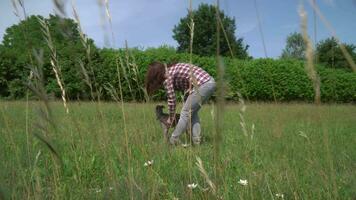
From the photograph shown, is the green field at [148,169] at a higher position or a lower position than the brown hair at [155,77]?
lower

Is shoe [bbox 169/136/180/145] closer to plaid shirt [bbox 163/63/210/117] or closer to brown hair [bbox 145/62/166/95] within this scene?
plaid shirt [bbox 163/63/210/117]

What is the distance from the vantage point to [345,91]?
67.1 ft

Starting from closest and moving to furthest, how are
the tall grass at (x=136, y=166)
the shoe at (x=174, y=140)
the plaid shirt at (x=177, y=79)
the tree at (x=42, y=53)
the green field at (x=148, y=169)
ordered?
the tree at (x=42, y=53), the tall grass at (x=136, y=166), the green field at (x=148, y=169), the shoe at (x=174, y=140), the plaid shirt at (x=177, y=79)

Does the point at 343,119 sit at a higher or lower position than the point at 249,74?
lower

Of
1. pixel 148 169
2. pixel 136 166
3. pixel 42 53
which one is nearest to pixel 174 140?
pixel 136 166

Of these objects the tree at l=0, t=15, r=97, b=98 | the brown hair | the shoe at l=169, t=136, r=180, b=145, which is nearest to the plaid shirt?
the brown hair

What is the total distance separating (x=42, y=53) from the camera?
3.21ft

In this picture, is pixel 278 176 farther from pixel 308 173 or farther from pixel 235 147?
pixel 235 147

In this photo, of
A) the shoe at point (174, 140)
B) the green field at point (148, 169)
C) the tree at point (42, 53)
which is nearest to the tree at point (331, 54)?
the green field at point (148, 169)

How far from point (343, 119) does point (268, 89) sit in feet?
36.8

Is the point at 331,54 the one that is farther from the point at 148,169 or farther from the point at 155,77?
the point at 155,77

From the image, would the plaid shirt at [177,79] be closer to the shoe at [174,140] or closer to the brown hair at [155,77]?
the brown hair at [155,77]

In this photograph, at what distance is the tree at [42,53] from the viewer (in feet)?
3.66

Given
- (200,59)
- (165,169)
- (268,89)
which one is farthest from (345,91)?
(165,169)
